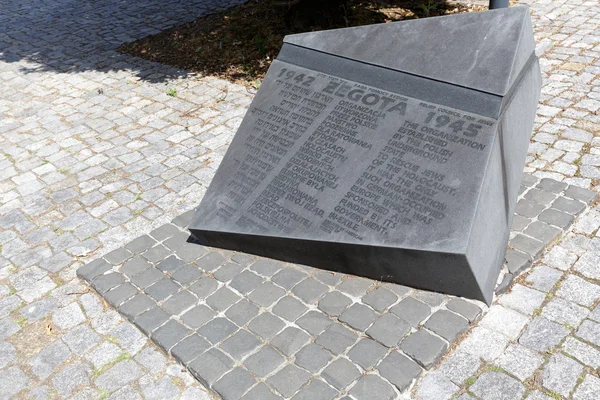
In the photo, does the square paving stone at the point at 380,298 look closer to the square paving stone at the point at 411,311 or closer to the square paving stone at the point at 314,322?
the square paving stone at the point at 411,311

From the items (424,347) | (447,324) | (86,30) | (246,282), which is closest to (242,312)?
(246,282)

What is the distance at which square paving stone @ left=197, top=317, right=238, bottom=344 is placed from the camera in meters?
3.96

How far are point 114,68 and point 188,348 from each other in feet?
20.2

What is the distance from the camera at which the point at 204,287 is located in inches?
173

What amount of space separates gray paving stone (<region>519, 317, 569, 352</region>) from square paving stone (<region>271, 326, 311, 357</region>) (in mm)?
1400

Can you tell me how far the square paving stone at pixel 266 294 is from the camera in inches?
165

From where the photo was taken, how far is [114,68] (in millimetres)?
8891

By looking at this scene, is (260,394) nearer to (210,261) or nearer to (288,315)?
(288,315)

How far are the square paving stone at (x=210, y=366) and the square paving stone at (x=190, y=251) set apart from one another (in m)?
1.05

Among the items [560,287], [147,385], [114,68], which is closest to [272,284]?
[147,385]

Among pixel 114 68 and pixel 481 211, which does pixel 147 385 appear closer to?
pixel 481 211

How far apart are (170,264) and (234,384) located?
4.57 feet

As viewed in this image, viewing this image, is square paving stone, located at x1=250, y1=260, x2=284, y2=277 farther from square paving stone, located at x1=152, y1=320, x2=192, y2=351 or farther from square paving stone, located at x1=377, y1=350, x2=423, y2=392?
square paving stone, located at x1=377, y1=350, x2=423, y2=392

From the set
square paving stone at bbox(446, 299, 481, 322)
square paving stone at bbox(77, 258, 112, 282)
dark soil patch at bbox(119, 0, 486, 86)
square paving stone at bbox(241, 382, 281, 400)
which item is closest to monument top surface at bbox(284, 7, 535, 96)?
square paving stone at bbox(446, 299, 481, 322)
